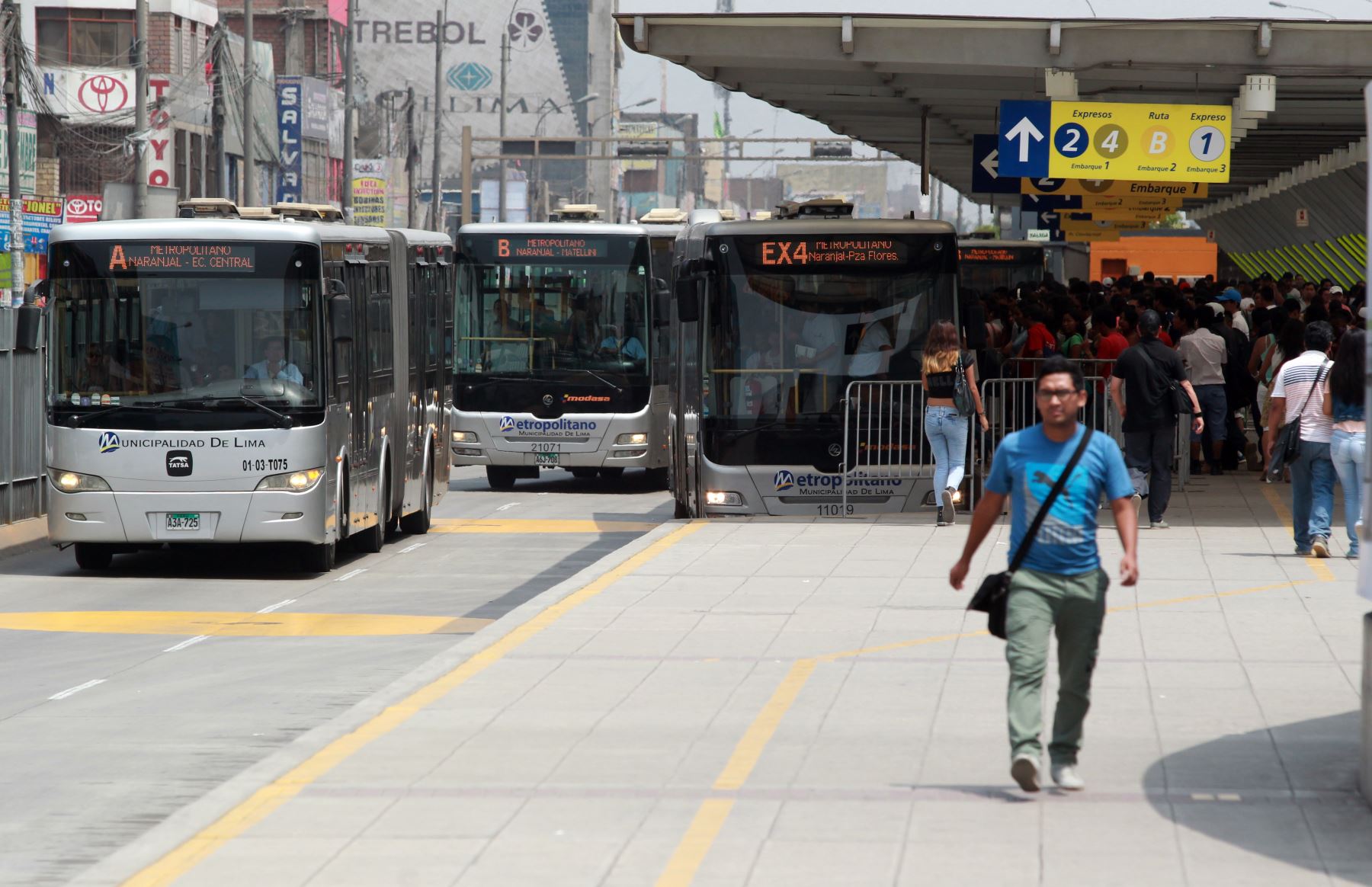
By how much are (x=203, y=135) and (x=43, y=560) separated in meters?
51.0

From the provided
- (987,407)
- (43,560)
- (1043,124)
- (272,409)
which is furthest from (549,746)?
(1043,124)

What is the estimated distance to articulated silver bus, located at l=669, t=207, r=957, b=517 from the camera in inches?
749

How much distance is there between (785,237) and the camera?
19156 mm

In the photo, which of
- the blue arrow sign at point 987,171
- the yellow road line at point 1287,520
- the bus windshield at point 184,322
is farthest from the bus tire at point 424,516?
the blue arrow sign at point 987,171

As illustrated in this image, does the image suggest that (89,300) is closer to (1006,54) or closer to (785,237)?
(785,237)

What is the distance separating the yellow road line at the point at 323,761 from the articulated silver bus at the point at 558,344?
11810mm

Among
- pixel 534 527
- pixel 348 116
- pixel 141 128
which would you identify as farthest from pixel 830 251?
pixel 348 116

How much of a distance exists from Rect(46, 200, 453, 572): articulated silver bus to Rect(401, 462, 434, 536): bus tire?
3244mm

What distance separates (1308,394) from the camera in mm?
14664

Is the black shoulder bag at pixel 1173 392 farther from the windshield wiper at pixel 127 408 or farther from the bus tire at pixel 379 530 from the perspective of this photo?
the windshield wiper at pixel 127 408

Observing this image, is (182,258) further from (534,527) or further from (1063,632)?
(1063,632)

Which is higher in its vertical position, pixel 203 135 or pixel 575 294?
pixel 203 135

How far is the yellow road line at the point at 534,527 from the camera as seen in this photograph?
2025 centimetres

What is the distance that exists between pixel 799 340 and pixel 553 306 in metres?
6.49
